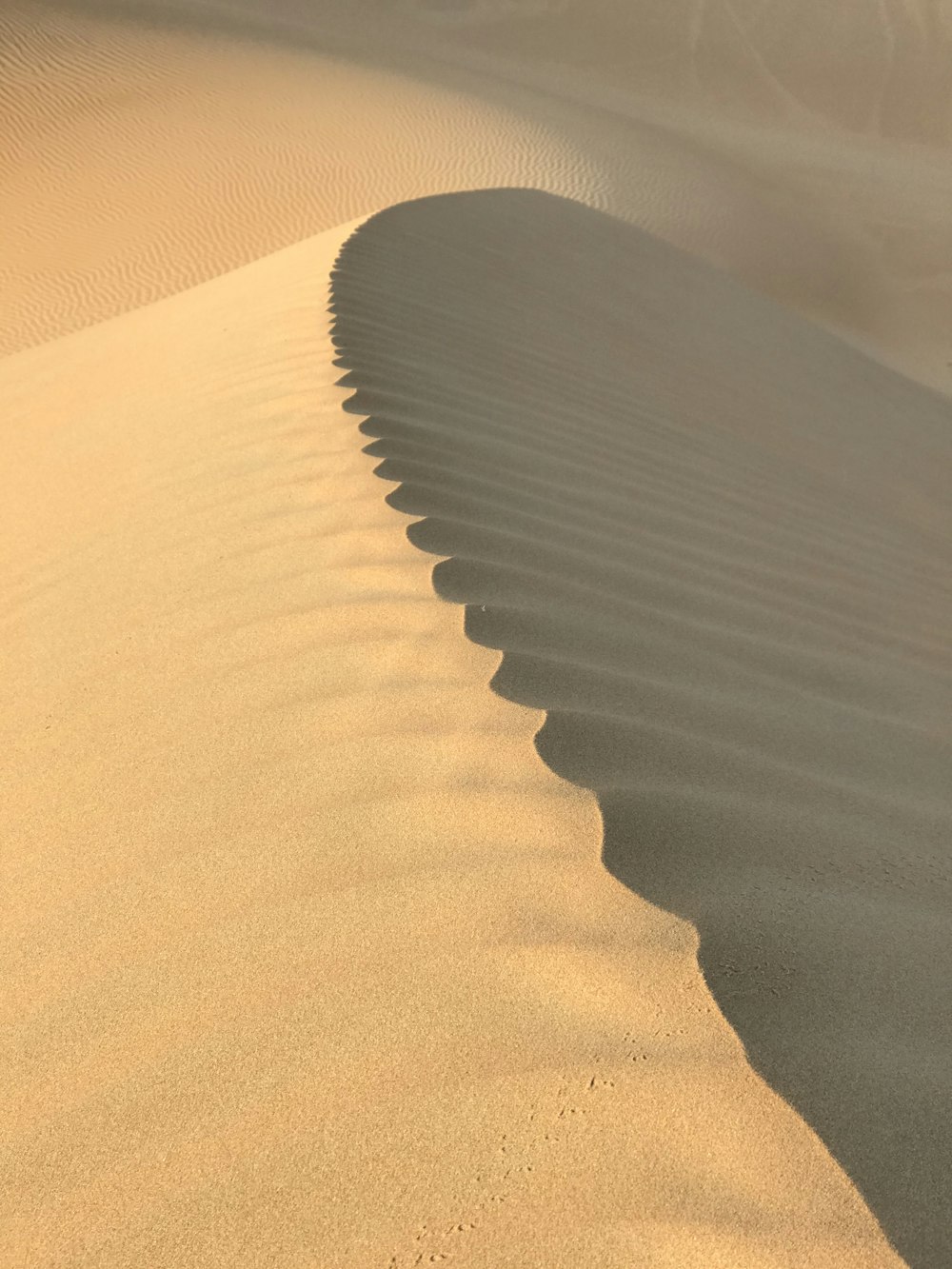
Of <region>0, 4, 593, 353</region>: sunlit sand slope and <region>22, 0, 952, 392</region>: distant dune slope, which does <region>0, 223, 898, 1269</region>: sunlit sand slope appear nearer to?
<region>22, 0, 952, 392</region>: distant dune slope

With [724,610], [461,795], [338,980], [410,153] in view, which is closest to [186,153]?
[410,153]

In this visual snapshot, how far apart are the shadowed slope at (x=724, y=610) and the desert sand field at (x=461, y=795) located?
0.01 meters

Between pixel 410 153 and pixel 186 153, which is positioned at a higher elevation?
pixel 410 153

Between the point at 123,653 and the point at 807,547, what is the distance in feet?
7.78

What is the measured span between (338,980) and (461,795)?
1.22 ft

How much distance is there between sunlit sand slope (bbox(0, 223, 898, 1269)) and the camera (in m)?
1.22

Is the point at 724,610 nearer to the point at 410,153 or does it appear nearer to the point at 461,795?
the point at 461,795

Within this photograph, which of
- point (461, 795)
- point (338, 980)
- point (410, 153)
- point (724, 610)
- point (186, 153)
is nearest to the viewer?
point (338, 980)

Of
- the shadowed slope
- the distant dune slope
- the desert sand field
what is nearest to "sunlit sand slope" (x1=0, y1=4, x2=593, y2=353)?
the distant dune slope

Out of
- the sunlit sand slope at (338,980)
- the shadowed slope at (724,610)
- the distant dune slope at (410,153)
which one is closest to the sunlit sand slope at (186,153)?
the distant dune slope at (410,153)

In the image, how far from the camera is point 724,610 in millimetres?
3000

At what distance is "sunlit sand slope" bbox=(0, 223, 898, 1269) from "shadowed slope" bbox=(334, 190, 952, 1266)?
96 millimetres

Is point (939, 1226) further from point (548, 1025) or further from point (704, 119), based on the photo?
point (704, 119)

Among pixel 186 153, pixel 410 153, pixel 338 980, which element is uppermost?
pixel 410 153
